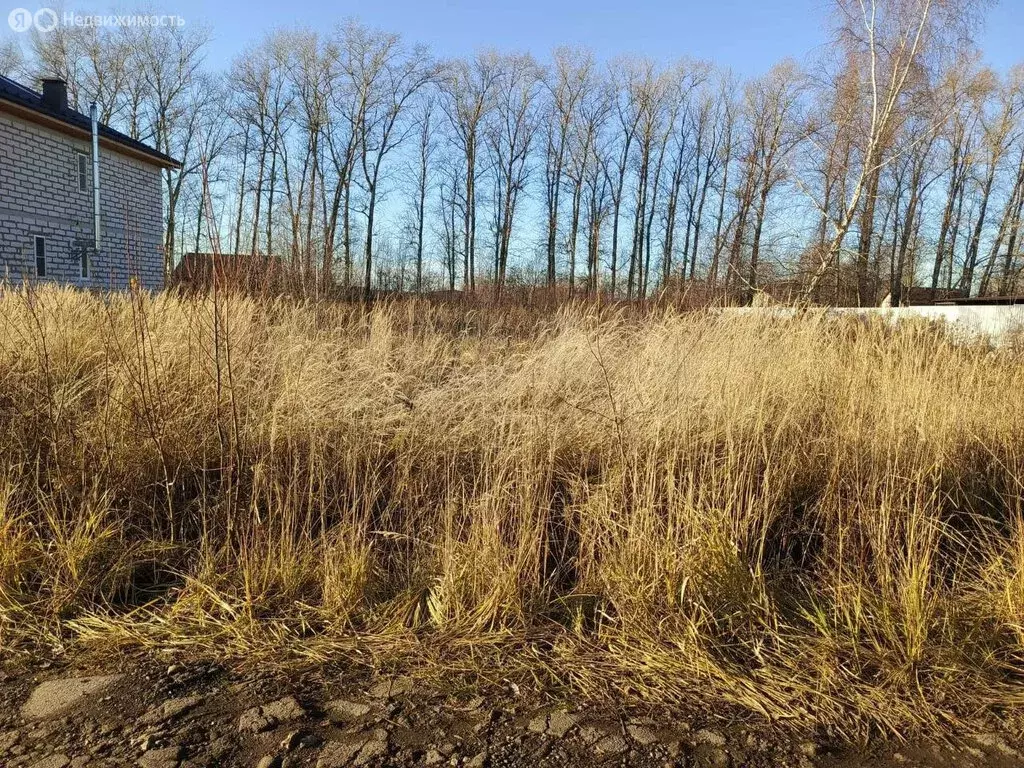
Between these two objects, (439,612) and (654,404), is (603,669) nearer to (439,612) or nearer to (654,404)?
(439,612)

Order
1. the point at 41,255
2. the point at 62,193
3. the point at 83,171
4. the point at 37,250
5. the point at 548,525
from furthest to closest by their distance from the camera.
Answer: the point at 83,171
the point at 62,193
the point at 41,255
the point at 37,250
the point at 548,525

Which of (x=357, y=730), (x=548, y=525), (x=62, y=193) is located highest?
(x=62, y=193)

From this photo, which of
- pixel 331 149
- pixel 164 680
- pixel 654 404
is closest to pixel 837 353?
pixel 654 404

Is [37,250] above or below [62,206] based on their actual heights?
below

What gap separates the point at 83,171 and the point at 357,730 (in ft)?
66.5

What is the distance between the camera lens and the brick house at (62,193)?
14523 mm

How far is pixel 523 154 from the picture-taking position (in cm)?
3866

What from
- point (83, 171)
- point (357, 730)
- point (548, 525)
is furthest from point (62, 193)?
point (357, 730)

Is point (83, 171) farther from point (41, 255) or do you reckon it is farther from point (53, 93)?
point (41, 255)

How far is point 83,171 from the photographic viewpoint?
55.6 ft

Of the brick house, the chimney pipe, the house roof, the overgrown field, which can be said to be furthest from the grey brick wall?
the overgrown field

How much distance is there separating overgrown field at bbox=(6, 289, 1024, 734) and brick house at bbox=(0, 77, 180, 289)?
12257mm

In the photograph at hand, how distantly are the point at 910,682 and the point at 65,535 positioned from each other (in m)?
3.33

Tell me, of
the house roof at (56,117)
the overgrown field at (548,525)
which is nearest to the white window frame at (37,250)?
the house roof at (56,117)
